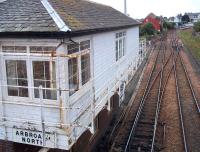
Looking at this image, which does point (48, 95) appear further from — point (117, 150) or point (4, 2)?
point (117, 150)

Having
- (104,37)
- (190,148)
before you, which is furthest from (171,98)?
(104,37)

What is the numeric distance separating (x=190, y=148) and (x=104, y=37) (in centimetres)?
504

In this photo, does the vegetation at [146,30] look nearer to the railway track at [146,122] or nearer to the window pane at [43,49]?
the railway track at [146,122]

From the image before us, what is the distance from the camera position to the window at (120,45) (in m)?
14.1

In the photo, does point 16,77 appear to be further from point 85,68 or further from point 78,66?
point 85,68

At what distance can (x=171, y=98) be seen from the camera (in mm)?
17266

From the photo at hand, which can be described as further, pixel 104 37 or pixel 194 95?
pixel 194 95

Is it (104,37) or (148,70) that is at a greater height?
(104,37)

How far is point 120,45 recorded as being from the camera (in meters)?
15.0

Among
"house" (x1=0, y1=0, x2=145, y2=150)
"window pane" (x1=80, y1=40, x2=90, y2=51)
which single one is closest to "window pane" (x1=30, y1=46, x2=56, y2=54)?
"house" (x1=0, y1=0, x2=145, y2=150)

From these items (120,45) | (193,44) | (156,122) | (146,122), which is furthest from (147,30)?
(156,122)

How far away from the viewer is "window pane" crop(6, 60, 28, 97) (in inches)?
300

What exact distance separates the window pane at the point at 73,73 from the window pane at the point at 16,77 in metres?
1.09

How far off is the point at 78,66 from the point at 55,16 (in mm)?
1431
